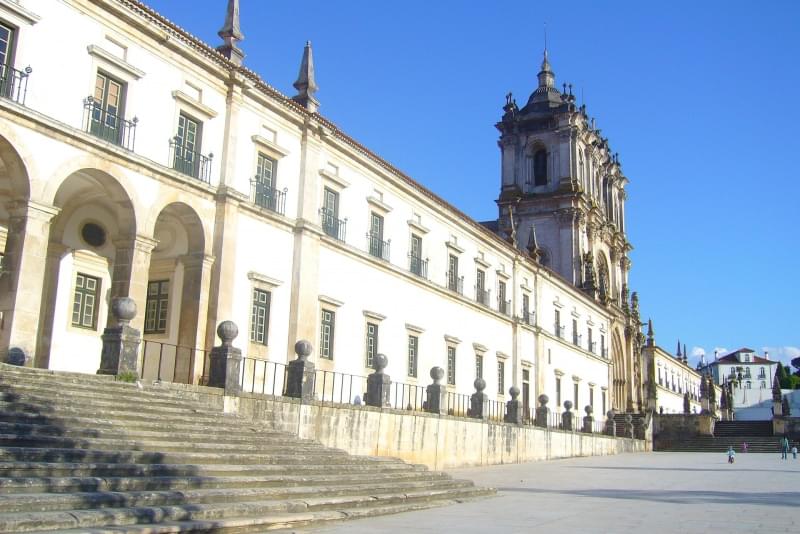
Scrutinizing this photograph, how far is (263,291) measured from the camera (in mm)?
21547

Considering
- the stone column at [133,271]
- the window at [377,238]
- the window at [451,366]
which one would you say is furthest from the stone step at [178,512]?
the window at [451,366]

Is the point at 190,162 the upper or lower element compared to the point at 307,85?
lower

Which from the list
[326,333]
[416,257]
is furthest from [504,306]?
[326,333]

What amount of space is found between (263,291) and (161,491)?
11967mm

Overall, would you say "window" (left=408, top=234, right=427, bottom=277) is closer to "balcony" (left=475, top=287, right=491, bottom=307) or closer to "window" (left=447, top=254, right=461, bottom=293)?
"window" (left=447, top=254, right=461, bottom=293)

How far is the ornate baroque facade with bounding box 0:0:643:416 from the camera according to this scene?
52.2ft

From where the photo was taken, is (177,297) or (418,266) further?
(418,266)

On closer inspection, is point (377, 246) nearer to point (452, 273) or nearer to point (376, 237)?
point (376, 237)

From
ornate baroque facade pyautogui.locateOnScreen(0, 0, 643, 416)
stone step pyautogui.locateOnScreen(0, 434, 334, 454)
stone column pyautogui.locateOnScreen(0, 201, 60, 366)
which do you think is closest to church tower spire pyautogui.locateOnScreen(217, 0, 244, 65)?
ornate baroque facade pyautogui.locateOnScreen(0, 0, 643, 416)

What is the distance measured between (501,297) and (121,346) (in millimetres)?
24621

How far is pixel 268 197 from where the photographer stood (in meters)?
22.1

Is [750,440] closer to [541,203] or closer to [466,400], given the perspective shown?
[541,203]

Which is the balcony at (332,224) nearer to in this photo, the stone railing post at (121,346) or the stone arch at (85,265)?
the stone arch at (85,265)

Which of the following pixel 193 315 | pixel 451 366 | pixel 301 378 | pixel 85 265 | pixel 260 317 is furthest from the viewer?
pixel 451 366
